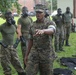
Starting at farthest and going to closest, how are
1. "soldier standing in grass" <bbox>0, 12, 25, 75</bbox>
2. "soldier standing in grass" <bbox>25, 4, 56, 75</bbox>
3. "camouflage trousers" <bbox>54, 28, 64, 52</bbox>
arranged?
"camouflage trousers" <bbox>54, 28, 64, 52</bbox>
"soldier standing in grass" <bbox>0, 12, 25, 75</bbox>
"soldier standing in grass" <bbox>25, 4, 56, 75</bbox>

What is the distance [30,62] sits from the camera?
4918 mm

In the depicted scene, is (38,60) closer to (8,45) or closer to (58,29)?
(8,45)

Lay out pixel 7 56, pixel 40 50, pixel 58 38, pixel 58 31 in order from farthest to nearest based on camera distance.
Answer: pixel 58 38, pixel 58 31, pixel 7 56, pixel 40 50

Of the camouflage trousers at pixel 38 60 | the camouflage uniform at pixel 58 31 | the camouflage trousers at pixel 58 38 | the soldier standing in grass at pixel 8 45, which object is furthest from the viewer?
the camouflage trousers at pixel 58 38

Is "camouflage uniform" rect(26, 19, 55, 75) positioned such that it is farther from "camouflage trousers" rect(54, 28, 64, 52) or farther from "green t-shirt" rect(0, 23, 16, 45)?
"camouflage trousers" rect(54, 28, 64, 52)

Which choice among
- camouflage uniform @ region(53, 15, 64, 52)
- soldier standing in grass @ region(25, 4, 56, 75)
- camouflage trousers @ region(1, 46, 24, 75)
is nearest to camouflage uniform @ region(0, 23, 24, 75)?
camouflage trousers @ region(1, 46, 24, 75)

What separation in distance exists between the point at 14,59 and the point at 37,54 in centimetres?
166

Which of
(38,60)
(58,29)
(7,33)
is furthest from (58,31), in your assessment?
(38,60)

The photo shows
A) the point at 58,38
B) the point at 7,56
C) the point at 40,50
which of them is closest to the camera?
the point at 40,50

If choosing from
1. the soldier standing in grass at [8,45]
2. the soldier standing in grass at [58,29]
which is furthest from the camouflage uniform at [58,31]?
the soldier standing in grass at [8,45]

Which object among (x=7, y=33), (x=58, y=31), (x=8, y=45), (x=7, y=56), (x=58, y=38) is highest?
(x=7, y=33)

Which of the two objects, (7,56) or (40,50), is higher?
(40,50)

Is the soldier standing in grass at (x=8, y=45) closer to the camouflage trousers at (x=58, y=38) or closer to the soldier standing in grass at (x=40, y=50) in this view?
the soldier standing in grass at (x=40, y=50)

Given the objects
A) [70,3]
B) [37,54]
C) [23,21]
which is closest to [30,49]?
[37,54]
